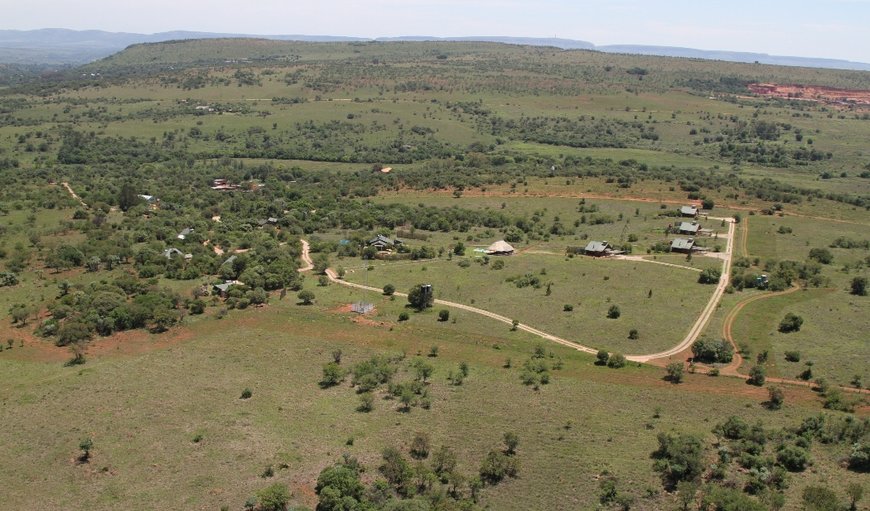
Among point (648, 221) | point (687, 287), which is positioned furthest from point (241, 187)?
point (687, 287)

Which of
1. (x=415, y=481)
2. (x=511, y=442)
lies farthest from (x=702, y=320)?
(x=415, y=481)

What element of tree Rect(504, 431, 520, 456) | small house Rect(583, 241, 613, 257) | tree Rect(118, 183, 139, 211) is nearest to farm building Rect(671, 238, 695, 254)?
small house Rect(583, 241, 613, 257)

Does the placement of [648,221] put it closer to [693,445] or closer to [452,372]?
[452,372]

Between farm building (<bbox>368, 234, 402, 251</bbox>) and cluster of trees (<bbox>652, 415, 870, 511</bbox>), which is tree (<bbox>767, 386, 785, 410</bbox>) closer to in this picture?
cluster of trees (<bbox>652, 415, 870, 511</bbox>)

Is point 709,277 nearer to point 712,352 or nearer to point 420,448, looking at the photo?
point 712,352

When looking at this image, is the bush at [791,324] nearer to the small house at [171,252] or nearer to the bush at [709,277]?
the bush at [709,277]

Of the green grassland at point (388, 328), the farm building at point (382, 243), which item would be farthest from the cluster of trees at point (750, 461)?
the farm building at point (382, 243)

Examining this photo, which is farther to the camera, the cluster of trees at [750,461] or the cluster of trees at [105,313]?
the cluster of trees at [105,313]

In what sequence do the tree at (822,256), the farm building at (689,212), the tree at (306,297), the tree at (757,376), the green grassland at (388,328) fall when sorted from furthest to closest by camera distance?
the farm building at (689,212)
the tree at (822,256)
the tree at (306,297)
the tree at (757,376)
the green grassland at (388,328)
